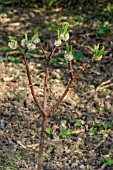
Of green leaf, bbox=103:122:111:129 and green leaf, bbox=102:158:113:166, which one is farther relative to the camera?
green leaf, bbox=103:122:111:129

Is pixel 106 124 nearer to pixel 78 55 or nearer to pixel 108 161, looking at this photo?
pixel 108 161

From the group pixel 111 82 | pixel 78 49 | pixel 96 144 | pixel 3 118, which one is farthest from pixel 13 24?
pixel 96 144

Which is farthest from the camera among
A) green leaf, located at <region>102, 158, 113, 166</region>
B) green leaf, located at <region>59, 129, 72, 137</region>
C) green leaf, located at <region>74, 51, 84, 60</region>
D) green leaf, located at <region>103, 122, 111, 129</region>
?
green leaf, located at <region>74, 51, 84, 60</region>

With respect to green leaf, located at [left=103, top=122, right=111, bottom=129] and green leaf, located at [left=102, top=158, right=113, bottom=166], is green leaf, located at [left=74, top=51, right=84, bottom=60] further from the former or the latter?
green leaf, located at [left=102, top=158, right=113, bottom=166]

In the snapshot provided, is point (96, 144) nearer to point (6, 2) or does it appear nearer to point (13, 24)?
point (13, 24)

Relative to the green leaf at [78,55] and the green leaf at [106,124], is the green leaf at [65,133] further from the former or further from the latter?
the green leaf at [78,55]

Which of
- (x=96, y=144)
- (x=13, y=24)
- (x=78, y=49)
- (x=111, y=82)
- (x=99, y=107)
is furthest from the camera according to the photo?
(x=13, y=24)

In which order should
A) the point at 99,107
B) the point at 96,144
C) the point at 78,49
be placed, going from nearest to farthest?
the point at 96,144, the point at 99,107, the point at 78,49

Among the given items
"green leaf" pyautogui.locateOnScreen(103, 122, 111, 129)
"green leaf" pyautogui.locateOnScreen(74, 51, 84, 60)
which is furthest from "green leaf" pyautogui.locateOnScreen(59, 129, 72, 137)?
"green leaf" pyautogui.locateOnScreen(74, 51, 84, 60)

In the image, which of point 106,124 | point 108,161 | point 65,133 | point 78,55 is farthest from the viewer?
point 78,55

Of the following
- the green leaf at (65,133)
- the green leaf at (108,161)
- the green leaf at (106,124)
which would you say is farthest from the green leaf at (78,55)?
the green leaf at (108,161)

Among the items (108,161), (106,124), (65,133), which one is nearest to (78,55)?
(106,124)
